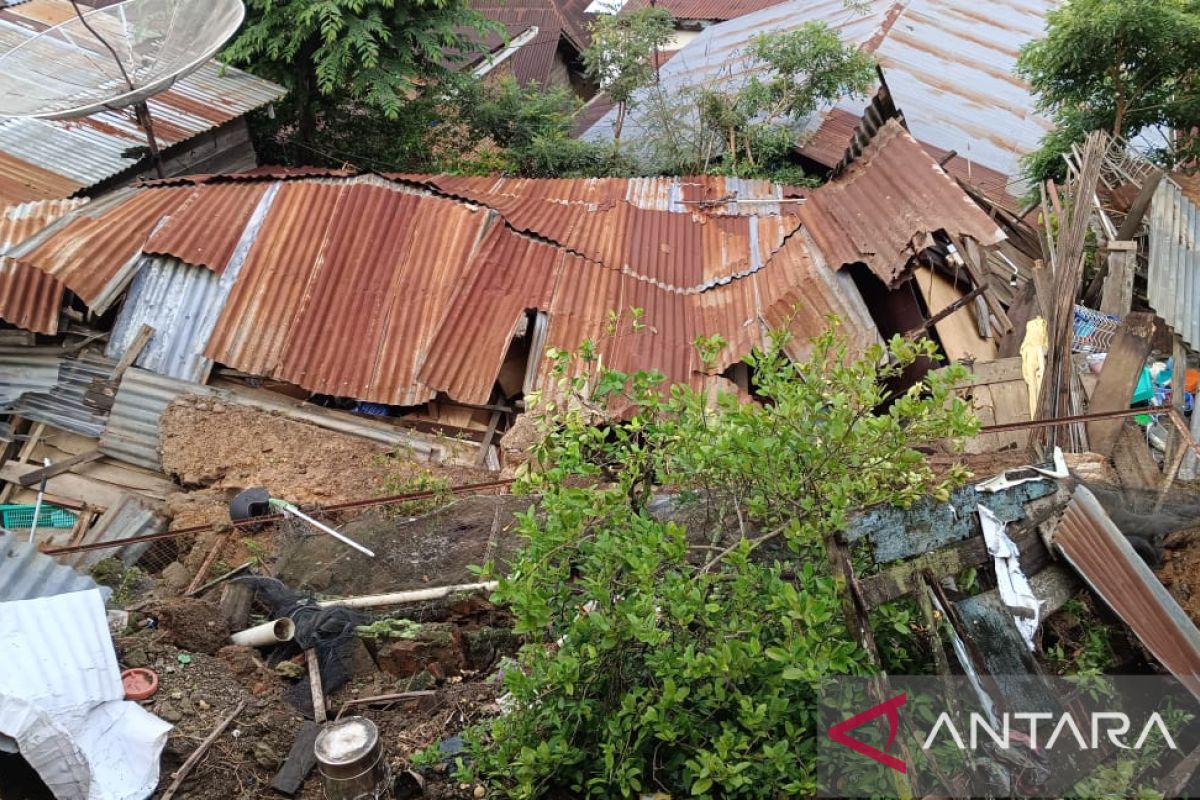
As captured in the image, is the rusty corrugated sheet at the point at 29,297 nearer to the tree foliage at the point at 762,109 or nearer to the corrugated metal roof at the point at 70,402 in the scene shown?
the corrugated metal roof at the point at 70,402

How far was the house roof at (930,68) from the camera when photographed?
1614cm

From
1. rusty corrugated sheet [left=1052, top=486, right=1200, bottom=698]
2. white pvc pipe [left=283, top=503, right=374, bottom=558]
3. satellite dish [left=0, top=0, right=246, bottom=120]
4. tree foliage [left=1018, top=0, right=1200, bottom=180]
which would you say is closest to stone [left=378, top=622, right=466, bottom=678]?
white pvc pipe [left=283, top=503, right=374, bottom=558]

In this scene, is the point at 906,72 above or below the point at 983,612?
above

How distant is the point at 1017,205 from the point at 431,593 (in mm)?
11080

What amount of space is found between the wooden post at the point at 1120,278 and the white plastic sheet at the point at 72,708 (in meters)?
8.96

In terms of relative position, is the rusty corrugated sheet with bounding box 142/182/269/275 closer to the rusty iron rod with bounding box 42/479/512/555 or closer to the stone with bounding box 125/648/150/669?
the rusty iron rod with bounding box 42/479/512/555

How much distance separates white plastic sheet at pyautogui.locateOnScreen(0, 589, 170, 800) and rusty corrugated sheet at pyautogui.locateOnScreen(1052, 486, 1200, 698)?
180 inches

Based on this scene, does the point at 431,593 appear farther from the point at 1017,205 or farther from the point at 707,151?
the point at 1017,205

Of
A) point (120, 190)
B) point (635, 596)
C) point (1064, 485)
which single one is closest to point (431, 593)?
point (635, 596)

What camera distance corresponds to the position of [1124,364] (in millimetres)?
7898

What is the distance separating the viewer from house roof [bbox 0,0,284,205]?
10.0 meters

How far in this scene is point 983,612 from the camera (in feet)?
15.5

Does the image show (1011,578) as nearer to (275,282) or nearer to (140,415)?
(275,282)

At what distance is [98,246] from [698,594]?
23.8ft
